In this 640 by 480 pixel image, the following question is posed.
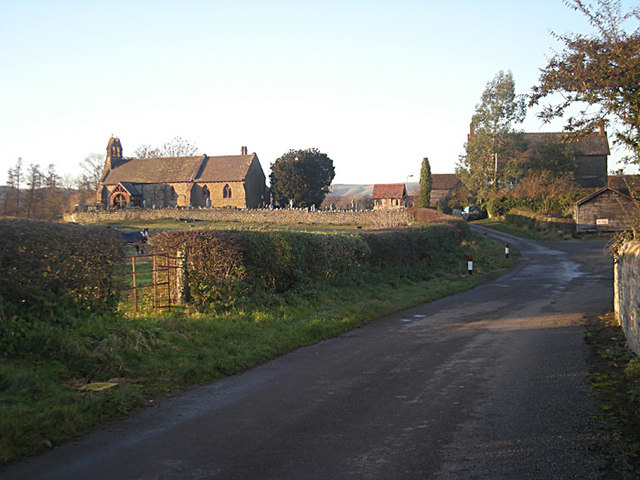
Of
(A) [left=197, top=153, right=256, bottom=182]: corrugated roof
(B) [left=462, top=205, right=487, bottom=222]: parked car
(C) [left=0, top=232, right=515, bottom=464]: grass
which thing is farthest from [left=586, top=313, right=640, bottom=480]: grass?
(A) [left=197, top=153, right=256, bottom=182]: corrugated roof

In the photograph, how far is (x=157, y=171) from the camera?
7969cm

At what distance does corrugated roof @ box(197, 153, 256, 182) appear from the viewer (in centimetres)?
7625

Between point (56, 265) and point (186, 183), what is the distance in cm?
7020

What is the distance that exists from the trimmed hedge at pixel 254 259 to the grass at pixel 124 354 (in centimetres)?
69

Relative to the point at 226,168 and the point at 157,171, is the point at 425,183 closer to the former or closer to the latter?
the point at 226,168

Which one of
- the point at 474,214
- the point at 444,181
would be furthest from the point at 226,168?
the point at 444,181

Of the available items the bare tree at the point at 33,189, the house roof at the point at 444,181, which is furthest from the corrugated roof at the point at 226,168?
the house roof at the point at 444,181

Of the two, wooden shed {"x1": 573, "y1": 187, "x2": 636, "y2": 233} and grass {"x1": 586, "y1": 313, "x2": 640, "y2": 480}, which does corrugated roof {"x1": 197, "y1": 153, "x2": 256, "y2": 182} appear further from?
grass {"x1": 586, "y1": 313, "x2": 640, "y2": 480}

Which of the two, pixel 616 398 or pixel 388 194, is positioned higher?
pixel 388 194

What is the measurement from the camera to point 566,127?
12.6 metres

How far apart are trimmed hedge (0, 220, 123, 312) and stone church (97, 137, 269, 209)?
6490 centimetres

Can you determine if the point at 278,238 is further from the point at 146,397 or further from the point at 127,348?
the point at 146,397

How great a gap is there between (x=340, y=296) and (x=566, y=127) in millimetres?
8035

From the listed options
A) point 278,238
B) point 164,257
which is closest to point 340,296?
point 278,238
